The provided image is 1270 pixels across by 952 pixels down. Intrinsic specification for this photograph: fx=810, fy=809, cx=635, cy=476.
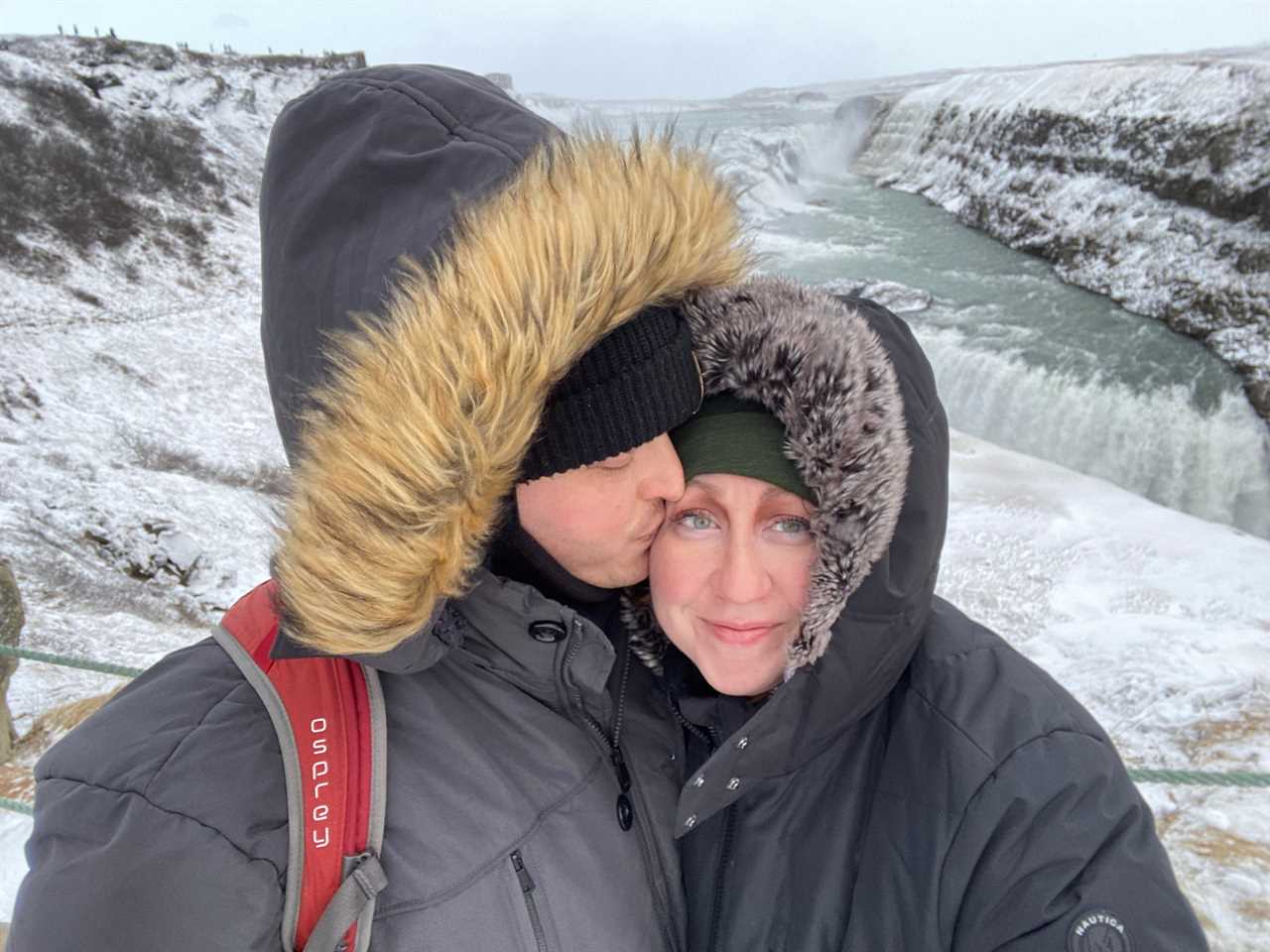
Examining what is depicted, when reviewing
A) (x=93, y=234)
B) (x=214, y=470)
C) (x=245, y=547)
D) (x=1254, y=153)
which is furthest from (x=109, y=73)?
(x=1254, y=153)

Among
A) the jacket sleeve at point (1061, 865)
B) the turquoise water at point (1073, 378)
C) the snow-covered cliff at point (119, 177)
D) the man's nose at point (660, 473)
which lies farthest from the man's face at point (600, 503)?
the snow-covered cliff at point (119, 177)

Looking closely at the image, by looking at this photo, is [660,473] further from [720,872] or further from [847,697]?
[720,872]

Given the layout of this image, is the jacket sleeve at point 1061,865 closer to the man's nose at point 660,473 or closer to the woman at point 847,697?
the woman at point 847,697

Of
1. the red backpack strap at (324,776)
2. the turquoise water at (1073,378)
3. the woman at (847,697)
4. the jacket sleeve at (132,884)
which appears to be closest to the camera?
the jacket sleeve at (132,884)

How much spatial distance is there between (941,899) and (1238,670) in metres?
6.92

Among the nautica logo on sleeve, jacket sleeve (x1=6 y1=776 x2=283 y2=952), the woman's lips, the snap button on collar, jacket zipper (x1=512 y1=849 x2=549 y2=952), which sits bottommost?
jacket zipper (x1=512 y1=849 x2=549 y2=952)

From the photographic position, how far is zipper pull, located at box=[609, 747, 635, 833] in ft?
4.60

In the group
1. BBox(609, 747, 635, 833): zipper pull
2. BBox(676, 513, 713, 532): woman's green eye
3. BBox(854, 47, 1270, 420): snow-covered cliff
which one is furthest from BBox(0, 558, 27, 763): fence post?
BBox(854, 47, 1270, 420): snow-covered cliff

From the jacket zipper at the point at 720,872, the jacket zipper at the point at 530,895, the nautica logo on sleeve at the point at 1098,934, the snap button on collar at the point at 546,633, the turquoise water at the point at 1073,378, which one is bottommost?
the turquoise water at the point at 1073,378

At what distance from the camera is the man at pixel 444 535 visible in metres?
1.04

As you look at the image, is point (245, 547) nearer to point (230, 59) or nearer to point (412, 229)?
point (412, 229)

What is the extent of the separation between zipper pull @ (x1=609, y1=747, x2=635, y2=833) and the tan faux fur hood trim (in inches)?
18.4

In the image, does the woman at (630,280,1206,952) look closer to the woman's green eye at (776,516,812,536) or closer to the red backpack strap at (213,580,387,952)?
the woman's green eye at (776,516,812,536)

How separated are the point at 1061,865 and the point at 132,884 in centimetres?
124
